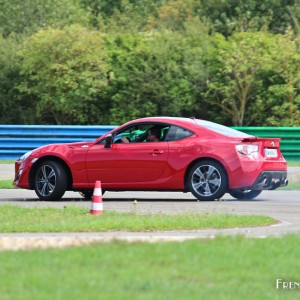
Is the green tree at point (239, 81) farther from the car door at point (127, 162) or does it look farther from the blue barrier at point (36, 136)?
the car door at point (127, 162)

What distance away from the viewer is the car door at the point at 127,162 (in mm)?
18453

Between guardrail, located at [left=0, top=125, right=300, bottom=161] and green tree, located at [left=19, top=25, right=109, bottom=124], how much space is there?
370 cm

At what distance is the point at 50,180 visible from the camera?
742 inches

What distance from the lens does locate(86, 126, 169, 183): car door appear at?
60.5ft

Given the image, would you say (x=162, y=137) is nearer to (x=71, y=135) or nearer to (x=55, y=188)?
(x=55, y=188)

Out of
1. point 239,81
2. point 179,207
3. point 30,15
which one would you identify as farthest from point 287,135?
point 30,15

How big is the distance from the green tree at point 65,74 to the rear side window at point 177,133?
54.3 feet

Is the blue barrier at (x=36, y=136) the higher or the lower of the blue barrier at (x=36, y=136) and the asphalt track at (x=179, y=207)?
the higher

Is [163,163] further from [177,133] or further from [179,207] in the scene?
[179,207]

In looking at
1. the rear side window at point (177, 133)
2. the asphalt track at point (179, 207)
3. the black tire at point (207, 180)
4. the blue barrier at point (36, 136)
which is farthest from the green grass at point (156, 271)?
the blue barrier at point (36, 136)

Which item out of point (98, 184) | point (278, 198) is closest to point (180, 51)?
point (278, 198)

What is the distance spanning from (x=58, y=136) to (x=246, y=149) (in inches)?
547
